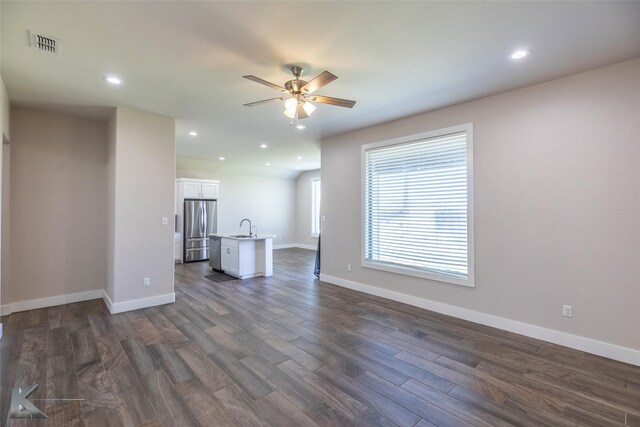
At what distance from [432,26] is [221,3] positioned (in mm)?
1534

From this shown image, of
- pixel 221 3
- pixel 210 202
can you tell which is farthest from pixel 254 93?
pixel 210 202

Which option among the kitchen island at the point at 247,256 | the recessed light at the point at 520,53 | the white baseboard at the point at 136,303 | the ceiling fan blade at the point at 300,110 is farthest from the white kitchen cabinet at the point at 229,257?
the recessed light at the point at 520,53

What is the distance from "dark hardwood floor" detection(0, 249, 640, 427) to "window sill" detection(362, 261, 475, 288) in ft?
1.64

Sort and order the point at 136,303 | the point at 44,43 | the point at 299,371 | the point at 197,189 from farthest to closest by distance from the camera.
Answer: the point at 197,189 → the point at 136,303 → the point at 299,371 → the point at 44,43

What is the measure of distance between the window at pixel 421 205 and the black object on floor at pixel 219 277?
2810 millimetres

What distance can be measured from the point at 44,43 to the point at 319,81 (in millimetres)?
2286

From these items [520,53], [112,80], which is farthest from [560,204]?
[112,80]

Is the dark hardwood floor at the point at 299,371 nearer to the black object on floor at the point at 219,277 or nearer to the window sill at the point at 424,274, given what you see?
the window sill at the point at 424,274

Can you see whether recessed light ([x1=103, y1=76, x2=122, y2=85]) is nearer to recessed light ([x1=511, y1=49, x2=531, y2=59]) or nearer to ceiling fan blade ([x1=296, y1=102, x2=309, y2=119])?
ceiling fan blade ([x1=296, y1=102, x2=309, y2=119])

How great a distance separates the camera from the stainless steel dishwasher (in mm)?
6648

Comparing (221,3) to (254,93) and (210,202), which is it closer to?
(254,93)

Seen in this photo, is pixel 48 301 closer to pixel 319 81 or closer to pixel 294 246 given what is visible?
pixel 319 81

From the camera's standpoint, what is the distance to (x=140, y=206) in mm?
4168

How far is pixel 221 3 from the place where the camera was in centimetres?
201
